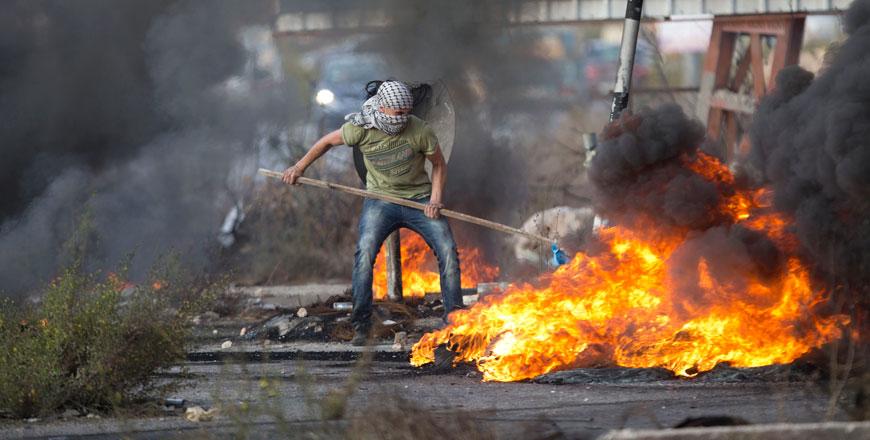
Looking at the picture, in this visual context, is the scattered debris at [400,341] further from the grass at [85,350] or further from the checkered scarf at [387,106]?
the grass at [85,350]

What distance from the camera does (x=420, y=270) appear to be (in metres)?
11.6

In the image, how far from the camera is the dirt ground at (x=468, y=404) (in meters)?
5.50

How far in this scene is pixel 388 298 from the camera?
425 inches

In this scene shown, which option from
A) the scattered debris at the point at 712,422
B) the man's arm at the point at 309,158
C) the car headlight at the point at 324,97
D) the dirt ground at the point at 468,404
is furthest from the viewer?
the car headlight at the point at 324,97

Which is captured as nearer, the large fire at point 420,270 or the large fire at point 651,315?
the large fire at point 651,315

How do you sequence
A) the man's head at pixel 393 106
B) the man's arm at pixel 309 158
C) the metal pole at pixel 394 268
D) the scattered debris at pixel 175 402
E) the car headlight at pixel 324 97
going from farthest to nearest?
the car headlight at pixel 324 97 < the metal pole at pixel 394 268 < the man's arm at pixel 309 158 < the man's head at pixel 393 106 < the scattered debris at pixel 175 402

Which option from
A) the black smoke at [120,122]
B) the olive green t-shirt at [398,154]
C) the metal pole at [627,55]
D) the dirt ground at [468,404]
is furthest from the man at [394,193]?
the black smoke at [120,122]

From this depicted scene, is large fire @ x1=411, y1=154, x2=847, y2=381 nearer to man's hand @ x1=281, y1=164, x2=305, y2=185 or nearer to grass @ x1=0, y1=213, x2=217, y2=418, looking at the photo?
man's hand @ x1=281, y1=164, x2=305, y2=185

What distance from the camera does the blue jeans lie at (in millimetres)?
9109

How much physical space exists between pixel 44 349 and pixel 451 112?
5.35 m

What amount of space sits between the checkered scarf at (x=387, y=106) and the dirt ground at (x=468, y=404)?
5.93 feet

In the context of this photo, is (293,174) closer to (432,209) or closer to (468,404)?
(432,209)

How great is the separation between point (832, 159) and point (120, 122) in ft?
21.5

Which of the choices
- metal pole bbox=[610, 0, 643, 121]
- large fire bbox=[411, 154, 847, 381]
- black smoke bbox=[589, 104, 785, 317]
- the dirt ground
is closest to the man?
large fire bbox=[411, 154, 847, 381]
